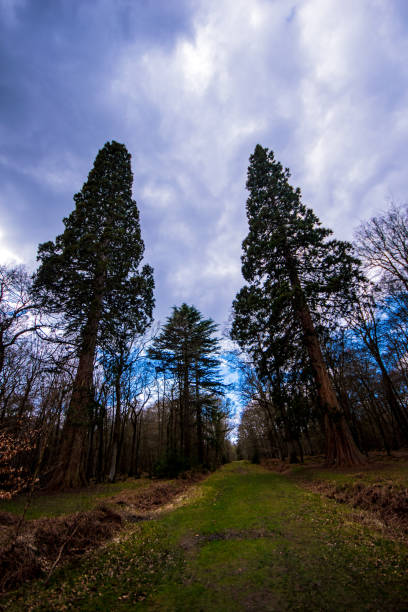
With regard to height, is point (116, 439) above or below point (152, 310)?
below

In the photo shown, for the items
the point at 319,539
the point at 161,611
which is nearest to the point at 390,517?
the point at 319,539

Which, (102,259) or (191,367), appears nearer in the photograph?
(102,259)

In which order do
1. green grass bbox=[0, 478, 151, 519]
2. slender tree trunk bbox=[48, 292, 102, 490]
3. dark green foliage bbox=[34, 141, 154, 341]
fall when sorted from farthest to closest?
dark green foliage bbox=[34, 141, 154, 341] < slender tree trunk bbox=[48, 292, 102, 490] < green grass bbox=[0, 478, 151, 519]

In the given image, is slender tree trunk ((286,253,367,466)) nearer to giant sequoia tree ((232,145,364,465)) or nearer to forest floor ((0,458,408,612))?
giant sequoia tree ((232,145,364,465))

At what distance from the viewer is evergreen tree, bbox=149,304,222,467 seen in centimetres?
2232

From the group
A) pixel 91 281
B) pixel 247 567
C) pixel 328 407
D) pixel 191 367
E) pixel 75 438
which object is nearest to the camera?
pixel 247 567

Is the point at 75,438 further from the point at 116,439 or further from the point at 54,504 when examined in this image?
the point at 116,439

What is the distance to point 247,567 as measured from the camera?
376 cm

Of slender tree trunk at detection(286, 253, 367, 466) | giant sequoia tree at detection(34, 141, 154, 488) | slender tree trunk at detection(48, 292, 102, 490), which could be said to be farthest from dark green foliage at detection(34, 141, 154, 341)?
slender tree trunk at detection(286, 253, 367, 466)

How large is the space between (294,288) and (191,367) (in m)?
13.4

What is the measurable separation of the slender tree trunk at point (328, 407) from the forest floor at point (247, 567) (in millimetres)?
5684

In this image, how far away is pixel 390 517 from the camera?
494 cm

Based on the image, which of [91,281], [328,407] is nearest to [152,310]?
[91,281]

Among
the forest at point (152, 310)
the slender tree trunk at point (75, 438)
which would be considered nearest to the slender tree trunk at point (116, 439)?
the forest at point (152, 310)
